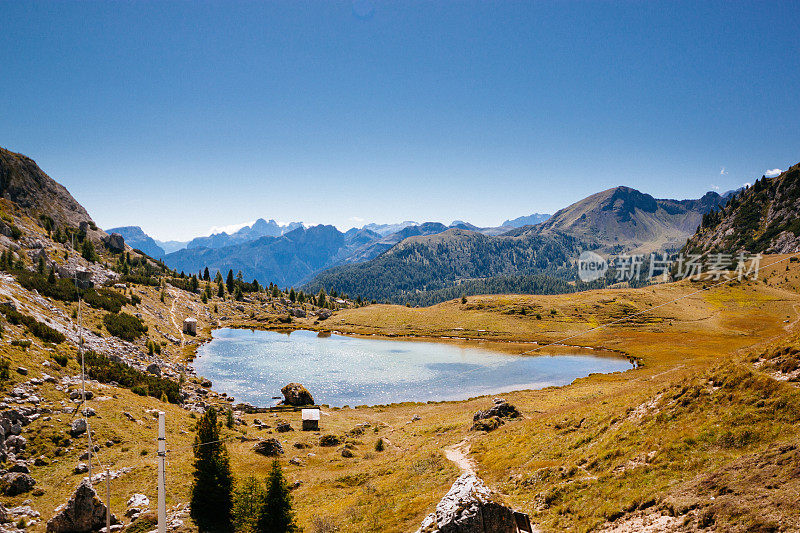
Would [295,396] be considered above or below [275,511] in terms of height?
below

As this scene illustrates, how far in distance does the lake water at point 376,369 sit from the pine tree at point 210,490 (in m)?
49.2

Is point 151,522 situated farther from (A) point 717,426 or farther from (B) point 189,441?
(A) point 717,426

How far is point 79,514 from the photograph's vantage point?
881 inches

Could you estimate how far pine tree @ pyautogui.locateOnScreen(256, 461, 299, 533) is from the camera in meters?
22.0

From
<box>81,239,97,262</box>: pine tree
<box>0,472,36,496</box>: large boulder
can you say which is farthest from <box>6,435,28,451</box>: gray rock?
<box>81,239,97,262</box>: pine tree

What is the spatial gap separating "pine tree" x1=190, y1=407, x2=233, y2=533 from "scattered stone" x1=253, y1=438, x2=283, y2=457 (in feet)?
65.1

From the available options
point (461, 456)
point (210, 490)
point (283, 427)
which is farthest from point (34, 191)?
point (461, 456)

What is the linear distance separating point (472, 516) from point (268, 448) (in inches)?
1444

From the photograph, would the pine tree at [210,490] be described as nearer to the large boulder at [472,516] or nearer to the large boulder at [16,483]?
the large boulder at [16,483]

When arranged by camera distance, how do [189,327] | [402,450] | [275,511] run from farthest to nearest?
1. [189,327]
2. [402,450]
3. [275,511]

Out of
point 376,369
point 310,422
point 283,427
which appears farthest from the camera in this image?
point 376,369

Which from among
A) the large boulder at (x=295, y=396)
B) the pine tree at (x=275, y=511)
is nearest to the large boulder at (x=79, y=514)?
the pine tree at (x=275, y=511)

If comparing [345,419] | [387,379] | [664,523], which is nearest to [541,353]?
[387,379]

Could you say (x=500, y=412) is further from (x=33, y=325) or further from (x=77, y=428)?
(x=33, y=325)
